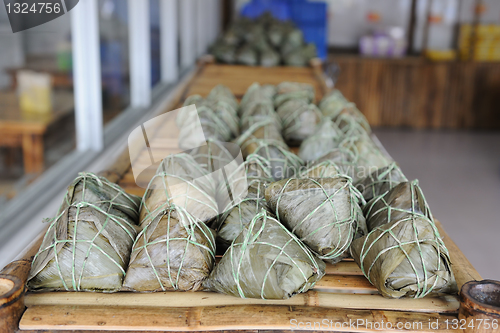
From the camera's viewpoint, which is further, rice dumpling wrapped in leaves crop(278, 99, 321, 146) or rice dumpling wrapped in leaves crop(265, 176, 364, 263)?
rice dumpling wrapped in leaves crop(278, 99, 321, 146)

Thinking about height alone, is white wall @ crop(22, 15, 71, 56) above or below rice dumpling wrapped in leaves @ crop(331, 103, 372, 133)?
above

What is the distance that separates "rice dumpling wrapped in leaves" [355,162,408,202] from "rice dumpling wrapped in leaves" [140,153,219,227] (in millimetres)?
615

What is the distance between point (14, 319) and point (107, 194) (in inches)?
20.9

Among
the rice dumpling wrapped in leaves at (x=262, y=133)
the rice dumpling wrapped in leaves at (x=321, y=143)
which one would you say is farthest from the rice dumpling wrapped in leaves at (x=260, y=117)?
the rice dumpling wrapped in leaves at (x=321, y=143)

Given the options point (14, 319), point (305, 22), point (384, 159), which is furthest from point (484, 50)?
point (14, 319)

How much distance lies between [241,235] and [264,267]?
138 mm

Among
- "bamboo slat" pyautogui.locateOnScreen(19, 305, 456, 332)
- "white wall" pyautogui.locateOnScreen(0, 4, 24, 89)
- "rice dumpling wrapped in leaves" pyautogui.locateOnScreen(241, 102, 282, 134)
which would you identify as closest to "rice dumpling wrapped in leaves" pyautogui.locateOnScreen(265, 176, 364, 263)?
"bamboo slat" pyautogui.locateOnScreen(19, 305, 456, 332)

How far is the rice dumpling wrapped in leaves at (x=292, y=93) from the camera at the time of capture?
322cm

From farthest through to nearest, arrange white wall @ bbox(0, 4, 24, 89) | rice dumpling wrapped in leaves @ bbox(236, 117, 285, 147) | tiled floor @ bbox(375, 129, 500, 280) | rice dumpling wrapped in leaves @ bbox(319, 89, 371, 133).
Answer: tiled floor @ bbox(375, 129, 500, 280) → rice dumpling wrapped in leaves @ bbox(319, 89, 371, 133) → rice dumpling wrapped in leaves @ bbox(236, 117, 285, 147) → white wall @ bbox(0, 4, 24, 89)

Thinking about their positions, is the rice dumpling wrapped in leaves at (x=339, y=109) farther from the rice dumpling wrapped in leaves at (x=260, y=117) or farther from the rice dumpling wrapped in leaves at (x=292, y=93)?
the rice dumpling wrapped in leaves at (x=260, y=117)

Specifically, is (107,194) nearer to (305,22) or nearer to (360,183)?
(360,183)

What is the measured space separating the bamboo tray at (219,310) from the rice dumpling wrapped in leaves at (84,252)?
4cm

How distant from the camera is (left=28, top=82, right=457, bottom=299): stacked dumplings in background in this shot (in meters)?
1.37

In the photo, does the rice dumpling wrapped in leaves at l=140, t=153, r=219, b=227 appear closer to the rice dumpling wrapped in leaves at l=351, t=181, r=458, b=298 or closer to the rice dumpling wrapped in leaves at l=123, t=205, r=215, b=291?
the rice dumpling wrapped in leaves at l=123, t=205, r=215, b=291
